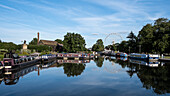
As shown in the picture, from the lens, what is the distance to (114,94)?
535 inches

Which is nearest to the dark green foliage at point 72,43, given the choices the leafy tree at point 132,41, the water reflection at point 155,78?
the leafy tree at point 132,41

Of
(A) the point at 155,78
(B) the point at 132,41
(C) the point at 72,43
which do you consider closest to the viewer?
(A) the point at 155,78

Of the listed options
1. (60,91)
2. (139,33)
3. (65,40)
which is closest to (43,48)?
(65,40)

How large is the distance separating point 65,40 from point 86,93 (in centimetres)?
7268

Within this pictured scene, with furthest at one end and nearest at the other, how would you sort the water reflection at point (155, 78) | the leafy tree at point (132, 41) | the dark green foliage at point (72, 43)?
the leafy tree at point (132, 41) → the dark green foliage at point (72, 43) → the water reflection at point (155, 78)

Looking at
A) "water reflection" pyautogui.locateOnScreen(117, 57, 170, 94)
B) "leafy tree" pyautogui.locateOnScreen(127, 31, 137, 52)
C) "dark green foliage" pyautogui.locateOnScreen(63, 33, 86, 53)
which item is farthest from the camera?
"leafy tree" pyautogui.locateOnScreen(127, 31, 137, 52)

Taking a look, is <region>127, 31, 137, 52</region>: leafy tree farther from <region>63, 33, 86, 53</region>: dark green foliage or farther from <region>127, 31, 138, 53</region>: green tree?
<region>63, 33, 86, 53</region>: dark green foliage

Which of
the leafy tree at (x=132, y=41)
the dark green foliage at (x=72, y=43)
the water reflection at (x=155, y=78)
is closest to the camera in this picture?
the water reflection at (x=155, y=78)

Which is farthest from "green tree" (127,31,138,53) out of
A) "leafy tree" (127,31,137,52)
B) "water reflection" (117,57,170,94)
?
"water reflection" (117,57,170,94)

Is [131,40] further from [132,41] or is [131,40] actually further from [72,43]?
[72,43]

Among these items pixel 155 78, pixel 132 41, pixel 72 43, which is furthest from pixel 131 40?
pixel 155 78

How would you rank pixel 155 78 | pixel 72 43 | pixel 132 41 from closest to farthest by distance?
pixel 155 78, pixel 72 43, pixel 132 41

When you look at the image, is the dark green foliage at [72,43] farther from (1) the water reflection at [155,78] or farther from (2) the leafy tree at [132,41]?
(1) the water reflection at [155,78]

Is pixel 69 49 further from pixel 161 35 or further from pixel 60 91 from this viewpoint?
pixel 60 91
